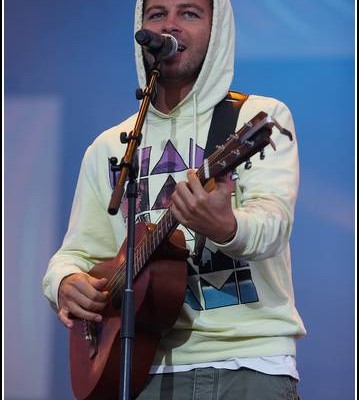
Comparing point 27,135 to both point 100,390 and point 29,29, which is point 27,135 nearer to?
point 29,29

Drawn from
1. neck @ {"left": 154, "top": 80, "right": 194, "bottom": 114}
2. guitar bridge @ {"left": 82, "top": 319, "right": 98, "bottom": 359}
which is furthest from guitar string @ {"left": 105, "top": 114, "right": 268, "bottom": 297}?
neck @ {"left": 154, "top": 80, "right": 194, "bottom": 114}

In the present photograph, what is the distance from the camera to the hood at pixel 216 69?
251 centimetres

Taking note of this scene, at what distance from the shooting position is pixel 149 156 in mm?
2494

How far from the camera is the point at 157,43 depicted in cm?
220

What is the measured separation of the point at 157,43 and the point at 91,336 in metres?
0.79

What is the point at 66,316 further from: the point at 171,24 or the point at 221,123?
the point at 171,24

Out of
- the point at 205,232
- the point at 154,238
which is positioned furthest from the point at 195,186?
the point at 154,238

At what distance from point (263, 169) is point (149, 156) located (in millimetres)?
389

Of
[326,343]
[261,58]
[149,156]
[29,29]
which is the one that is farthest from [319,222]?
[29,29]

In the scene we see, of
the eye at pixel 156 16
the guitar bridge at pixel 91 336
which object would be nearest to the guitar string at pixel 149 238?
the guitar bridge at pixel 91 336

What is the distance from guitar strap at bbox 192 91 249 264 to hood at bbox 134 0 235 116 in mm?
26

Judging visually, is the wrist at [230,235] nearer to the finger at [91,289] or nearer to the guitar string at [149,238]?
the guitar string at [149,238]

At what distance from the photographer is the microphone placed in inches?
84.7

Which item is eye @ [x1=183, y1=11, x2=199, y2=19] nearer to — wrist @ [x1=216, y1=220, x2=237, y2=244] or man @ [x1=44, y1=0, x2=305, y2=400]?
man @ [x1=44, y1=0, x2=305, y2=400]
